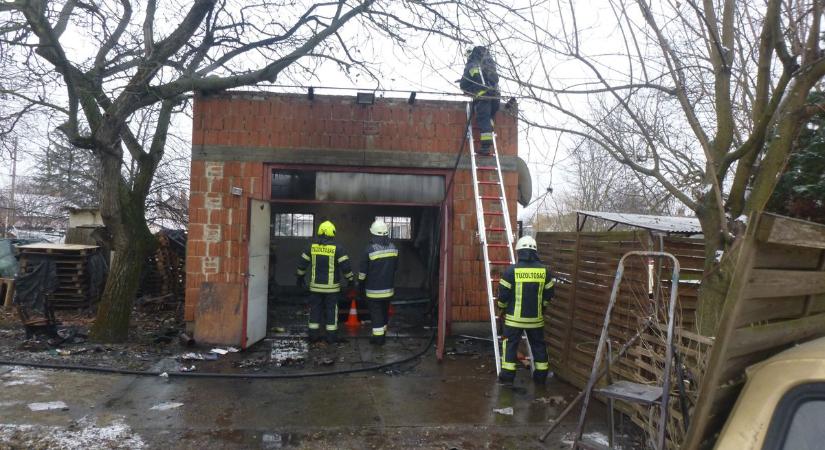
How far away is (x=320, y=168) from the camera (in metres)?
8.84

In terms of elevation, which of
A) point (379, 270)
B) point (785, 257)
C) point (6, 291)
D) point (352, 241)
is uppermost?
point (352, 241)

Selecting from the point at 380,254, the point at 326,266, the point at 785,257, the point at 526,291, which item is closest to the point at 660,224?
the point at 526,291

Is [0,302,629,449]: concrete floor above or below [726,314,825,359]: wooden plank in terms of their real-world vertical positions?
below

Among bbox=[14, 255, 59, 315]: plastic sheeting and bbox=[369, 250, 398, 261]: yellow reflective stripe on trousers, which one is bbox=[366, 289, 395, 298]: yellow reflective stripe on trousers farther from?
bbox=[14, 255, 59, 315]: plastic sheeting

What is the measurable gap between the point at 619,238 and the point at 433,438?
2765 millimetres

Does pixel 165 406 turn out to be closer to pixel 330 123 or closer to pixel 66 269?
pixel 330 123

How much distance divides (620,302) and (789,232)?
13.4 feet

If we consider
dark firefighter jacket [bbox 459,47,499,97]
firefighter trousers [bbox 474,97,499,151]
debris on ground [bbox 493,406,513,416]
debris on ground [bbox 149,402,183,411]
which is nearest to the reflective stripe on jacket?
debris on ground [bbox 493,406,513,416]

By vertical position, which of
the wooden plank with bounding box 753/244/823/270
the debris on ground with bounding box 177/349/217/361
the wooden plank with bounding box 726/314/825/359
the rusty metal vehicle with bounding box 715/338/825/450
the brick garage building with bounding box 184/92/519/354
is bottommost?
the debris on ground with bounding box 177/349/217/361

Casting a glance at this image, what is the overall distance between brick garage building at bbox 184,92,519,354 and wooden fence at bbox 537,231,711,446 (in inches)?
74.7

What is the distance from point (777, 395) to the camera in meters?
1.50

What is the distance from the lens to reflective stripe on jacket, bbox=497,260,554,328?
6.15m

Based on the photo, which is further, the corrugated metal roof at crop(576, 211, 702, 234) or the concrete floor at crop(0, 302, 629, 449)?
the corrugated metal roof at crop(576, 211, 702, 234)

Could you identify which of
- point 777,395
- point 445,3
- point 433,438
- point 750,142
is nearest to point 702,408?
point 777,395
